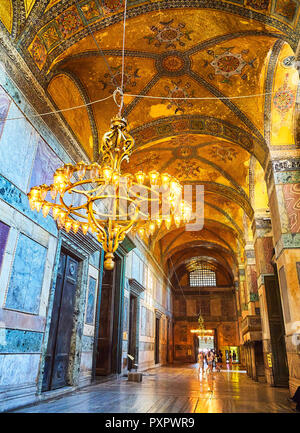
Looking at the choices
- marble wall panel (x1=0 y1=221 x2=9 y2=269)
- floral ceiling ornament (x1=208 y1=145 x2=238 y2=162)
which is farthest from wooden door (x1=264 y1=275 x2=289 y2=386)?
marble wall panel (x1=0 y1=221 x2=9 y2=269)

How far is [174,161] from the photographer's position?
1011 cm

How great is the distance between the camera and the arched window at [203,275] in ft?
77.9

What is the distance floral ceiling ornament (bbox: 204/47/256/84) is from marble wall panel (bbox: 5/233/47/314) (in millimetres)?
5131

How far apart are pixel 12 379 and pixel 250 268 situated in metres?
9.14

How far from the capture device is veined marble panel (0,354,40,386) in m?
3.89

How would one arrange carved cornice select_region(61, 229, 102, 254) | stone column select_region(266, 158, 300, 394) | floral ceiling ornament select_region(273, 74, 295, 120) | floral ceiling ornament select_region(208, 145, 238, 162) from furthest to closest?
floral ceiling ornament select_region(208, 145, 238, 162) → floral ceiling ornament select_region(273, 74, 295, 120) → carved cornice select_region(61, 229, 102, 254) → stone column select_region(266, 158, 300, 394)

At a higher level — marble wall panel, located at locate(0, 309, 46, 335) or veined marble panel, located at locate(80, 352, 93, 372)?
marble wall panel, located at locate(0, 309, 46, 335)

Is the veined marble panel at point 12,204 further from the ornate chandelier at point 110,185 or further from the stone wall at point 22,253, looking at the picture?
the ornate chandelier at point 110,185

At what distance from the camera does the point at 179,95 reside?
7.34m

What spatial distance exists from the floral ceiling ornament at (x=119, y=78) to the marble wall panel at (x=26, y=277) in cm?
405

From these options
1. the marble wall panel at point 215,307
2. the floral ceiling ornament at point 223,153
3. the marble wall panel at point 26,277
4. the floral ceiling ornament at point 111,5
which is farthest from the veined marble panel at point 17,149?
the marble wall panel at point 215,307

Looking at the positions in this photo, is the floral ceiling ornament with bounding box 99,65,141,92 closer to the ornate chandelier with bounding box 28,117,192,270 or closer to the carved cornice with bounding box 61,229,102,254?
the ornate chandelier with bounding box 28,117,192,270

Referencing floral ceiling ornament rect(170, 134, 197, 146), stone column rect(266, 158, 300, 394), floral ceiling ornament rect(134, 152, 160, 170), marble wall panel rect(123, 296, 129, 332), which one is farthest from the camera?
floral ceiling ornament rect(134, 152, 160, 170)
